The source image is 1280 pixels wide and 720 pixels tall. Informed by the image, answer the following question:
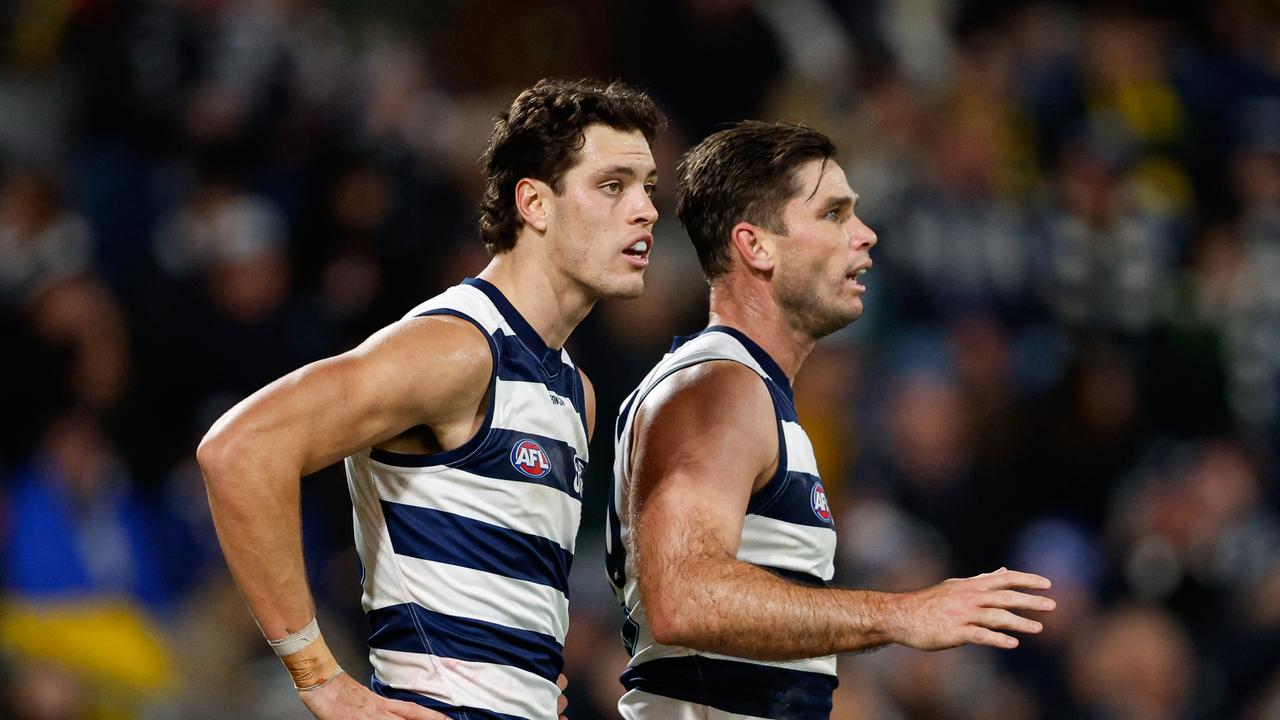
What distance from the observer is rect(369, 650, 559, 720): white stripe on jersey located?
11.4 feet

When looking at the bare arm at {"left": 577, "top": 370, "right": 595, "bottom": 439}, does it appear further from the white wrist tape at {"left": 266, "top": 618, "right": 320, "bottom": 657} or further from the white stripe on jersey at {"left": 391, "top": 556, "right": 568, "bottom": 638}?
the white wrist tape at {"left": 266, "top": 618, "right": 320, "bottom": 657}

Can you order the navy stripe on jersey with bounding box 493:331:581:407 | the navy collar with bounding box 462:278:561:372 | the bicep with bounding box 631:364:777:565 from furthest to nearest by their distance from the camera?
the navy collar with bounding box 462:278:561:372 → the navy stripe on jersey with bounding box 493:331:581:407 → the bicep with bounding box 631:364:777:565

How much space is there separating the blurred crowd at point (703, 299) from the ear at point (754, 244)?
2586mm

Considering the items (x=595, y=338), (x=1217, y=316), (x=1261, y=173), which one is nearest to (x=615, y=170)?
(x=595, y=338)

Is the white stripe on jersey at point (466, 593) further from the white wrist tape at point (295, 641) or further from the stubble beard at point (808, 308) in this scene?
the stubble beard at point (808, 308)

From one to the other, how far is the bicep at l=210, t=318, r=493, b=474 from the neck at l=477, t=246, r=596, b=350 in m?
0.29

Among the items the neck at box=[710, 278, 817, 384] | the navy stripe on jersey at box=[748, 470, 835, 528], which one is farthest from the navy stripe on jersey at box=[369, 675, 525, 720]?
the neck at box=[710, 278, 817, 384]

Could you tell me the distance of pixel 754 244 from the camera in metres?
4.21

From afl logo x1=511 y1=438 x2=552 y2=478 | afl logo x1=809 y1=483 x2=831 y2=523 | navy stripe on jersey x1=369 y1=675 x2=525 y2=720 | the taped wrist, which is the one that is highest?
afl logo x1=809 y1=483 x2=831 y2=523

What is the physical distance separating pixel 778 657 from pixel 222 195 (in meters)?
4.96

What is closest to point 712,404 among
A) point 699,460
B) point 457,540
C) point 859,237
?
point 699,460

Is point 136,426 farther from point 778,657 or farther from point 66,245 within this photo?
point 778,657

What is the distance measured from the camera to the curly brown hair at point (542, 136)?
3.87 meters

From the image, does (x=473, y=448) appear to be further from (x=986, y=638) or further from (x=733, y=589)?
(x=986, y=638)
